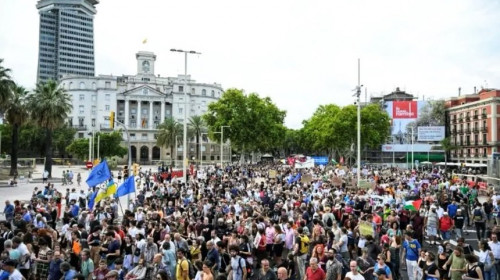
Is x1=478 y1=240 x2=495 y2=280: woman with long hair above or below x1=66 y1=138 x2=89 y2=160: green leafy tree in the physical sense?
below

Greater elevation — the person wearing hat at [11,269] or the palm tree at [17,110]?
the palm tree at [17,110]

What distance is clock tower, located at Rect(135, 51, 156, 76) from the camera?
115438mm

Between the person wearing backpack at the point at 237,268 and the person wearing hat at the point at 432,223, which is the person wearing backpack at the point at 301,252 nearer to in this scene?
the person wearing backpack at the point at 237,268

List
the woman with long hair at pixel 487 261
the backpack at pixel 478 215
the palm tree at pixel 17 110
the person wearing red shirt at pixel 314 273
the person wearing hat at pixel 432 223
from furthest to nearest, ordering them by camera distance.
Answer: the palm tree at pixel 17 110
the backpack at pixel 478 215
the person wearing hat at pixel 432 223
the woman with long hair at pixel 487 261
the person wearing red shirt at pixel 314 273

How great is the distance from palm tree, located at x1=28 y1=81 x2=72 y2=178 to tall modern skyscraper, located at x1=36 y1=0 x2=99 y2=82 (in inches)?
4901

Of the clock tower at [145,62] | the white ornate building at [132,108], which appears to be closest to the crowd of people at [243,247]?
the white ornate building at [132,108]

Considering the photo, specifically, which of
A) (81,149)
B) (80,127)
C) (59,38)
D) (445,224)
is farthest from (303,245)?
(59,38)

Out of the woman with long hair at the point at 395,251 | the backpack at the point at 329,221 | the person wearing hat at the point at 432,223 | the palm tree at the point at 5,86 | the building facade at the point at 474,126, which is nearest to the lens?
the woman with long hair at the point at 395,251

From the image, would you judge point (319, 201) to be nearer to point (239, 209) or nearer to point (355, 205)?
point (355, 205)

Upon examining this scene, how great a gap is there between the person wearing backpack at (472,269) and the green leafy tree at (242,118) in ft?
200

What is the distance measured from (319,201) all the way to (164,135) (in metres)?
66.8

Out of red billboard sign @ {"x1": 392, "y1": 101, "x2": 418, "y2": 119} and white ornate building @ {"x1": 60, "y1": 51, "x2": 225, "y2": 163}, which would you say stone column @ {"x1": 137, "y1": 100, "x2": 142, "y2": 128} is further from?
red billboard sign @ {"x1": 392, "y1": 101, "x2": 418, "y2": 119}

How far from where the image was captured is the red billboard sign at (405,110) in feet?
249

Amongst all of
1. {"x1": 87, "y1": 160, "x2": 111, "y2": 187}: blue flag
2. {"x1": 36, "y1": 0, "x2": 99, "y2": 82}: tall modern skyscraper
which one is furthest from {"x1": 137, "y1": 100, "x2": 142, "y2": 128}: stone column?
{"x1": 87, "y1": 160, "x2": 111, "y2": 187}: blue flag
